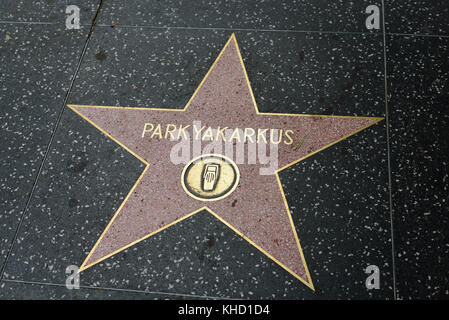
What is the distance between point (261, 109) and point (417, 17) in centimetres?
105

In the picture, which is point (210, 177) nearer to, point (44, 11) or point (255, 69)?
point (255, 69)

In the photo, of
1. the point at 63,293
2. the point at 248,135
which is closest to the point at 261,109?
the point at 248,135

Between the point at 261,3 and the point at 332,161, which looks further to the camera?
the point at 261,3

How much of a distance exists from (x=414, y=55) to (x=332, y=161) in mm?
777

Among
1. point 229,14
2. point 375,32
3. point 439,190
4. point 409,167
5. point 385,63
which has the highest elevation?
point 229,14

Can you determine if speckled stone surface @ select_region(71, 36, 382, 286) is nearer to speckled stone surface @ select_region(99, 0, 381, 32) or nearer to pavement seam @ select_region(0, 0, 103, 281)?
pavement seam @ select_region(0, 0, 103, 281)

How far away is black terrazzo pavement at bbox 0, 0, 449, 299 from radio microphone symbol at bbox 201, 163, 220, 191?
0.14m

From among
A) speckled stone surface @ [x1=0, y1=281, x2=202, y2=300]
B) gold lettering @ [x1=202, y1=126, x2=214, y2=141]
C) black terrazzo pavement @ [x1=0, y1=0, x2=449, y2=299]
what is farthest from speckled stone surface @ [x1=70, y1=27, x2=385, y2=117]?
speckled stone surface @ [x1=0, y1=281, x2=202, y2=300]

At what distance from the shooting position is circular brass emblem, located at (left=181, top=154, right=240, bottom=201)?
1.62 m

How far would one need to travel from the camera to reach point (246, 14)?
2.19 m

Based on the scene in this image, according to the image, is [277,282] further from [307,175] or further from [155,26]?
[155,26]
